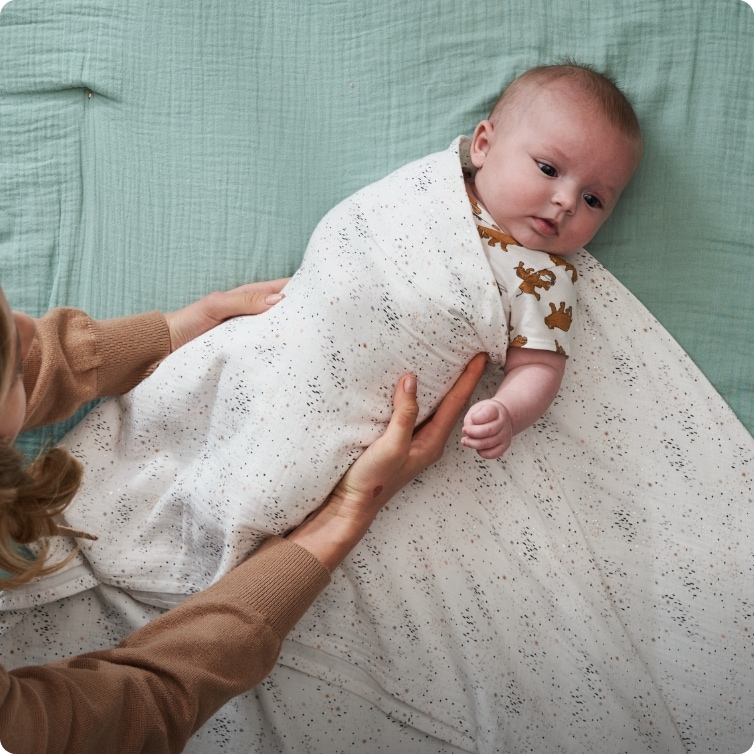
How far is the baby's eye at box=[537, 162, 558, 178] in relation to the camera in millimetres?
1194

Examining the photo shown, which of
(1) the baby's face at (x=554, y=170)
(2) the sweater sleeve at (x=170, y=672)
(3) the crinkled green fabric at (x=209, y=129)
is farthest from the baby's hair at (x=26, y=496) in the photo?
(1) the baby's face at (x=554, y=170)

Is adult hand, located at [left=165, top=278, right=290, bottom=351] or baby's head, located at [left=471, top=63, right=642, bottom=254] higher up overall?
baby's head, located at [left=471, top=63, right=642, bottom=254]

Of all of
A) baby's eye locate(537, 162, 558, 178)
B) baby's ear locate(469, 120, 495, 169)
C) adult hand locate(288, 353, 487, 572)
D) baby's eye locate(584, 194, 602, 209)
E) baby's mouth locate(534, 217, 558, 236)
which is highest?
baby's ear locate(469, 120, 495, 169)

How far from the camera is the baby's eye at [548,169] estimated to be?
1.19m

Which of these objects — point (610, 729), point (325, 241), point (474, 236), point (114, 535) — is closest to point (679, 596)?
point (610, 729)

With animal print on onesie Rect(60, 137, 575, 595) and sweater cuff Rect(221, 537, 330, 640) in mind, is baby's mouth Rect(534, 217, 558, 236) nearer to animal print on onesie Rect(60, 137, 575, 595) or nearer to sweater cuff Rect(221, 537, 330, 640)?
animal print on onesie Rect(60, 137, 575, 595)

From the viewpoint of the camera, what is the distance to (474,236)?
1.19 metres

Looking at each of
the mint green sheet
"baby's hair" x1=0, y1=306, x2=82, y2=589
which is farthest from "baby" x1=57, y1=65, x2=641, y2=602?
"baby's hair" x1=0, y1=306, x2=82, y2=589

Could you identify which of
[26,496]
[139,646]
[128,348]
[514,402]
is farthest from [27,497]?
[514,402]

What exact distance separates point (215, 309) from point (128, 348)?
15cm

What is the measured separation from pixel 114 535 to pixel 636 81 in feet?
3.63

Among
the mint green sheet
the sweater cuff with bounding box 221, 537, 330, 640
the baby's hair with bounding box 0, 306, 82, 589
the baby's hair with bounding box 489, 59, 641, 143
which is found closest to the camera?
the baby's hair with bounding box 0, 306, 82, 589

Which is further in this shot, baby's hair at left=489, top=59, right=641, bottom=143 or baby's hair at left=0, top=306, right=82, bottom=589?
baby's hair at left=489, top=59, right=641, bottom=143

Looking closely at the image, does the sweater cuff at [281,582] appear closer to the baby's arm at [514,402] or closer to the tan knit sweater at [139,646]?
the tan knit sweater at [139,646]
